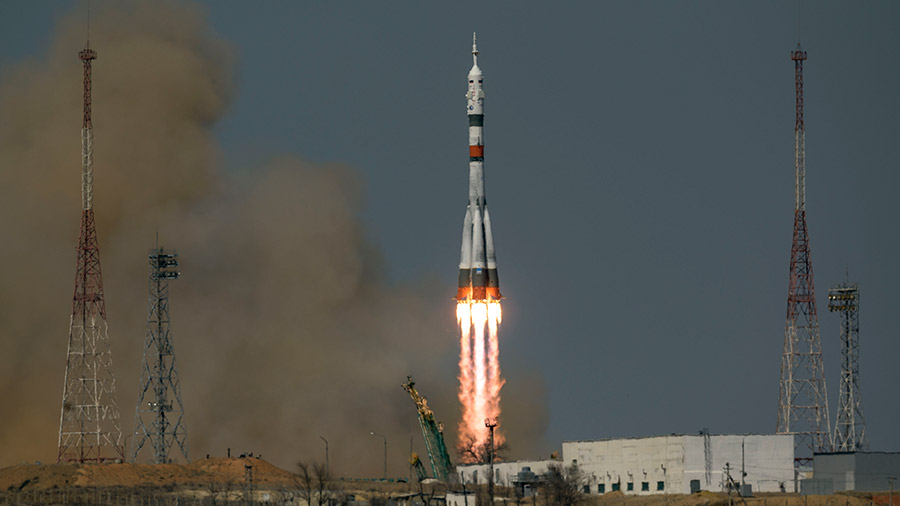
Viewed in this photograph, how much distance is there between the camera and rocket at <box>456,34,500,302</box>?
191 meters

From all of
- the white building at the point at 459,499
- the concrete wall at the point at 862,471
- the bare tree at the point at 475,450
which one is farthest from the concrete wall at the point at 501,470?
the concrete wall at the point at 862,471

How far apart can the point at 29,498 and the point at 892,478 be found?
184ft

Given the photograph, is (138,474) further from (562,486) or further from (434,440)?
(562,486)

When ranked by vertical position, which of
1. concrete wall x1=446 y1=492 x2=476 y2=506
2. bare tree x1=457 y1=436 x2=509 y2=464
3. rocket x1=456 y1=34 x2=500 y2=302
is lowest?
concrete wall x1=446 y1=492 x2=476 y2=506

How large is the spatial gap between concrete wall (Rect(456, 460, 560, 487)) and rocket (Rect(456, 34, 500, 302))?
1160 centimetres

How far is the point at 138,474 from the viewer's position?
189125 mm

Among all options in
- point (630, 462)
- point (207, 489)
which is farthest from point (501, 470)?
point (207, 489)

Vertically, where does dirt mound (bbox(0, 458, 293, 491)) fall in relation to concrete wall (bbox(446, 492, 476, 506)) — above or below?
above

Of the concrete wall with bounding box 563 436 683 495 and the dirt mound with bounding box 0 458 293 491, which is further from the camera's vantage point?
the dirt mound with bounding box 0 458 293 491

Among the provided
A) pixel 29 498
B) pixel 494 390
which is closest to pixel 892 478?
pixel 494 390

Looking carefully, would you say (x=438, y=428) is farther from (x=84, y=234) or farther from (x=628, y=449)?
(x=84, y=234)

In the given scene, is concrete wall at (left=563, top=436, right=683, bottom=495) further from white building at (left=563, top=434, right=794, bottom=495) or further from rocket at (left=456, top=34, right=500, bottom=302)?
rocket at (left=456, top=34, right=500, bottom=302)

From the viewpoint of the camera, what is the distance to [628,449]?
184250 mm

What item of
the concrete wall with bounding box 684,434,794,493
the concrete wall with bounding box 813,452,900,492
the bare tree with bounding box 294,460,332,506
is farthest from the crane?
the concrete wall with bounding box 813,452,900,492
